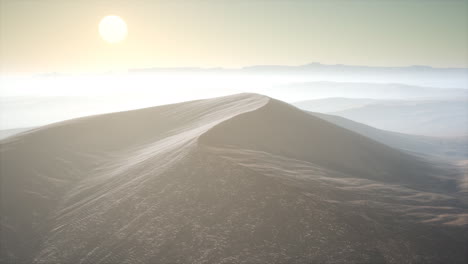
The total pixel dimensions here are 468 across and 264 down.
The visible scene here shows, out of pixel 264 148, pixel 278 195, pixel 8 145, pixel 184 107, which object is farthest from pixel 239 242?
pixel 184 107

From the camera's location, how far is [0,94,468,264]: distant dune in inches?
874

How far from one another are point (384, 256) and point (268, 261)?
8369 mm

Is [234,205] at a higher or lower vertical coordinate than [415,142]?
higher

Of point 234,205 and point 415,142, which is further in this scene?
point 415,142

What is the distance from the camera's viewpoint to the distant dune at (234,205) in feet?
72.8

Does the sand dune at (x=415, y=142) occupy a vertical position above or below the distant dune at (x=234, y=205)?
below

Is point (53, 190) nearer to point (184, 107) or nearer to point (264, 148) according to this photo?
point (264, 148)

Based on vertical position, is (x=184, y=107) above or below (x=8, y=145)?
above

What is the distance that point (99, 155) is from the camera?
61.2 meters

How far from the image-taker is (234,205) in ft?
88.8

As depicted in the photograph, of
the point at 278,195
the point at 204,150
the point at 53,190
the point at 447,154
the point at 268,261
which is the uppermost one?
the point at 204,150

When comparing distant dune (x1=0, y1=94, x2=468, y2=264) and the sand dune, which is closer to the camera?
distant dune (x1=0, y1=94, x2=468, y2=264)

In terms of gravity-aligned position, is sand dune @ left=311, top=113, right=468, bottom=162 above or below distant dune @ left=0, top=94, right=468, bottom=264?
below

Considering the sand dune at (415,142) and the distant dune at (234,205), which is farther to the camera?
the sand dune at (415,142)
